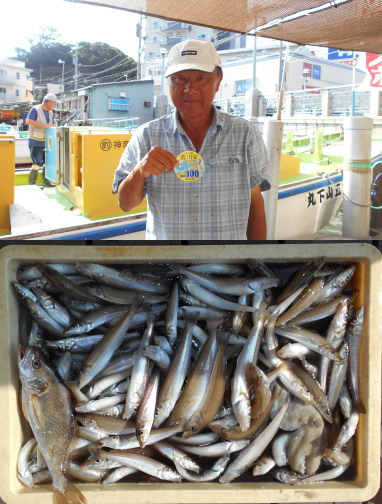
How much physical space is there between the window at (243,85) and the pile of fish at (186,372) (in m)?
0.62

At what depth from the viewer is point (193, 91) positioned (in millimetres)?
1572

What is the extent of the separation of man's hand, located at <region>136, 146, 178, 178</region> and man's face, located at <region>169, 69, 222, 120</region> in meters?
0.15

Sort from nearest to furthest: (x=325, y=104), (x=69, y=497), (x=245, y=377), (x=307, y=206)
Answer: (x=69, y=497), (x=245, y=377), (x=325, y=104), (x=307, y=206)

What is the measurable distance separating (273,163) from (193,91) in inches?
16.2

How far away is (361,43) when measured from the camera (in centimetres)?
175

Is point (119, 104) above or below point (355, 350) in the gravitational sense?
above

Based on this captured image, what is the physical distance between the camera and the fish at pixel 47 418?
1.49m

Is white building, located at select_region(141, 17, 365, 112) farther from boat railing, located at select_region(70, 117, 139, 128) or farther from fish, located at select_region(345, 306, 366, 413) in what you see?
fish, located at select_region(345, 306, 366, 413)

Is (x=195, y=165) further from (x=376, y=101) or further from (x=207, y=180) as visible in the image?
(x=376, y=101)

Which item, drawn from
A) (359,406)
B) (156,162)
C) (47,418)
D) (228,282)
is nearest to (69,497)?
(47,418)

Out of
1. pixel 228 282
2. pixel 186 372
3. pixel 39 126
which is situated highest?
pixel 39 126

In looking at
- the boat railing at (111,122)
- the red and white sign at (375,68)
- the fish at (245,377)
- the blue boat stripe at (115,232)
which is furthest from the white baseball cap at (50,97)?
the red and white sign at (375,68)

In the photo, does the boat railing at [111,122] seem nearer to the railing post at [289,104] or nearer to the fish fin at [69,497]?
the railing post at [289,104]

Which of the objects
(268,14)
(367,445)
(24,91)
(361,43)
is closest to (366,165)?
(361,43)
